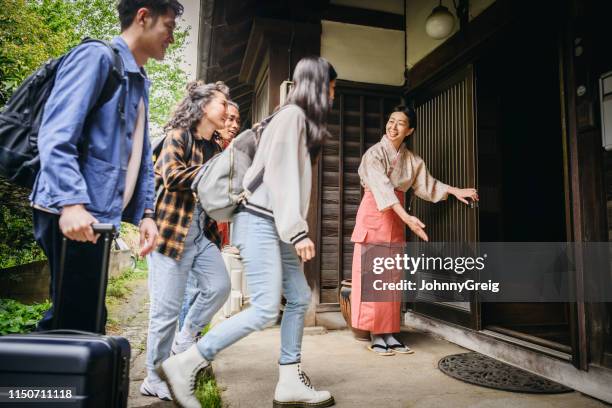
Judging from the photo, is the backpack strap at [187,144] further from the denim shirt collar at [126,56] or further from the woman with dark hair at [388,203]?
the woman with dark hair at [388,203]

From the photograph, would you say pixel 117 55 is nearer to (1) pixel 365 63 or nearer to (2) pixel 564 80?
(2) pixel 564 80

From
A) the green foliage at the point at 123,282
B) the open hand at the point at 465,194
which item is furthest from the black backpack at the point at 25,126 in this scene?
the green foliage at the point at 123,282

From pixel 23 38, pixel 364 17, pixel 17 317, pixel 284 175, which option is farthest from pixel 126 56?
pixel 23 38

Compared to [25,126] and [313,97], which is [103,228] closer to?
[25,126]

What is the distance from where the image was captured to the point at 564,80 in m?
2.74

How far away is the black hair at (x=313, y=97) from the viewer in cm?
229

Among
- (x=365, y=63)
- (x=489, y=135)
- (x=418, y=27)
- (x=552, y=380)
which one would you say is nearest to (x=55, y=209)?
(x=552, y=380)

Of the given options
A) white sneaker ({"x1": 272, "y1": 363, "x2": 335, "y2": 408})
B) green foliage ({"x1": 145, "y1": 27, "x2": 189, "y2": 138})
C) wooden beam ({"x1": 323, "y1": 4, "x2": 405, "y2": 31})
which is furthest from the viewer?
green foliage ({"x1": 145, "y1": 27, "x2": 189, "y2": 138})

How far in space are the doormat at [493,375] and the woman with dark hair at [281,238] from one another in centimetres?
118

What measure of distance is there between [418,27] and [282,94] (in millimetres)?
1828

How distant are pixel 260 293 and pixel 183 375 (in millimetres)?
566

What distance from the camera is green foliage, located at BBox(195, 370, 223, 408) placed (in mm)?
2338

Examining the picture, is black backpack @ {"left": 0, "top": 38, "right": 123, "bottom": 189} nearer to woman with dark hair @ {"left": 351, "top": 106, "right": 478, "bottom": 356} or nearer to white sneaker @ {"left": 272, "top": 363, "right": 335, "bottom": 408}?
white sneaker @ {"left": 272, "top": 363, "right": 335, "bottom": 408}

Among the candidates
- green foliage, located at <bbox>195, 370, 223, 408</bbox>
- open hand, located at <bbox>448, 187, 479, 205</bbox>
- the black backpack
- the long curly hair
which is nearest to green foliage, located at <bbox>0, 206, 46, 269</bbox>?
the long curly hair
